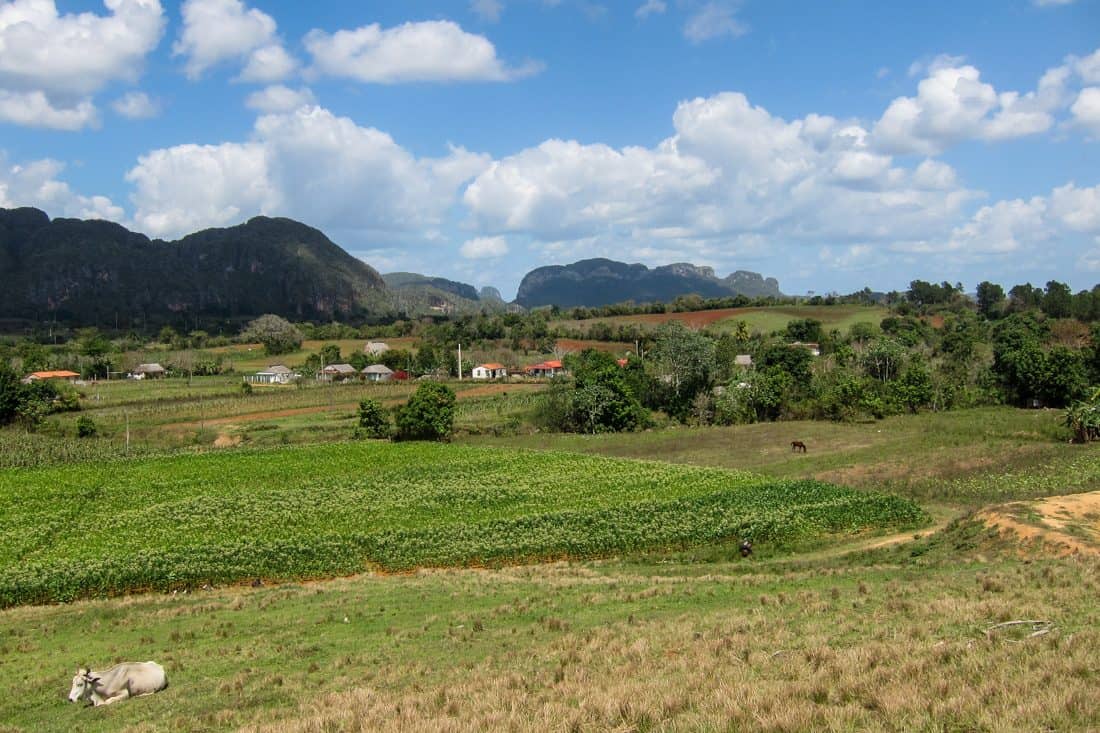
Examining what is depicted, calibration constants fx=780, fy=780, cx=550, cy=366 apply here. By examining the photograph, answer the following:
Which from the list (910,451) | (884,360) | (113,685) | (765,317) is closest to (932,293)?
(765,317)

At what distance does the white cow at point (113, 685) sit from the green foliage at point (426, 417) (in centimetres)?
4973

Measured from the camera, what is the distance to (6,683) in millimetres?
17812

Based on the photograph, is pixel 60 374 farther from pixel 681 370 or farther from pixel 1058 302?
pixel 1058 302

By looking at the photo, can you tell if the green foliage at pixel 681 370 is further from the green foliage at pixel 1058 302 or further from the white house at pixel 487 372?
the green foliage at pixel 1058 302

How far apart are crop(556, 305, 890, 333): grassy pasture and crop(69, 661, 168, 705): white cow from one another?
448 feet

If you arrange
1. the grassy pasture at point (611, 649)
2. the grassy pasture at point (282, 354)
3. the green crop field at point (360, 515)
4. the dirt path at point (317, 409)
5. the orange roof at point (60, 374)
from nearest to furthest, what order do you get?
the grassy pasture at point (611, 649) < the green crop field at point (360, 515) < the dirt path at point (317, 409) < the orange roof at point (60, 374) < the grassy pasture at point (282, 354)

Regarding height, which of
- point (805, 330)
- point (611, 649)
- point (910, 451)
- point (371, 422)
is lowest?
point (910, 451)

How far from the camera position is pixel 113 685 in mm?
16469

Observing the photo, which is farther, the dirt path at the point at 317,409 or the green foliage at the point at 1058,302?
the green foliage at the point at 1058,302

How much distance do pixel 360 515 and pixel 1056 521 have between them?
1202 inches

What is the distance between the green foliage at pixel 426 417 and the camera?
66.6 metres

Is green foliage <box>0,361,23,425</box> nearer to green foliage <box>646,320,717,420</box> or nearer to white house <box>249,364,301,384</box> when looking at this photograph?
white house <box>249,364,301,384</box>

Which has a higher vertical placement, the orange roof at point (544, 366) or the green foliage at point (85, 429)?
the orange roof at point (544, 366)

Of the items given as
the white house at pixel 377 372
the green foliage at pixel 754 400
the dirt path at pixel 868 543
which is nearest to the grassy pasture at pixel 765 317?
the white house at pixel 377 372
